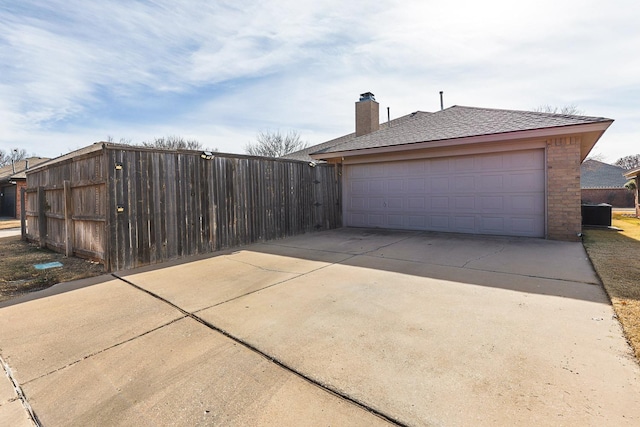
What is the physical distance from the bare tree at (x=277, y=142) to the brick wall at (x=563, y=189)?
25213 millimetres

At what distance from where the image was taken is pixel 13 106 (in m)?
16.0

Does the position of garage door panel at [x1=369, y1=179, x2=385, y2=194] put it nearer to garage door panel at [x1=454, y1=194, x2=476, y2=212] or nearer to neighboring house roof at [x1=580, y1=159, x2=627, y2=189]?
garage door panel at [x1=454, y1=194, x2=476, y2=212]

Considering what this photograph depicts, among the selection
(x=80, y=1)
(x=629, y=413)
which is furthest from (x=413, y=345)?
(x=80, y=1)

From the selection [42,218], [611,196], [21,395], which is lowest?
[21,395]

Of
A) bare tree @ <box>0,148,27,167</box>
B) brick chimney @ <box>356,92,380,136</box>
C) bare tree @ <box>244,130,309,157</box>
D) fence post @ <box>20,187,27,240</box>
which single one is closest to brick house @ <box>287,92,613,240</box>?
brick chimney @ <box>356,92,380,136</box>

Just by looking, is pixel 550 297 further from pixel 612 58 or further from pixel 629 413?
pixel 612 58

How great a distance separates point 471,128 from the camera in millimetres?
8430

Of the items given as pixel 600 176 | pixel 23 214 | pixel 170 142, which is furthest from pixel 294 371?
pixel 600 176

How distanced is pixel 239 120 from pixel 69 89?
12.8 metres

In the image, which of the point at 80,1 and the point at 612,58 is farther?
the point at 612,58

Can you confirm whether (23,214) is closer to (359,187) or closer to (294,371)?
(359,187)

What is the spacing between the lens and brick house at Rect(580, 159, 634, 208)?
24.0m

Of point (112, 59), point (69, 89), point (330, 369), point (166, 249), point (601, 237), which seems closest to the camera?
point (330, 369)

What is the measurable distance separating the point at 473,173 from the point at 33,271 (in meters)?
10.2
